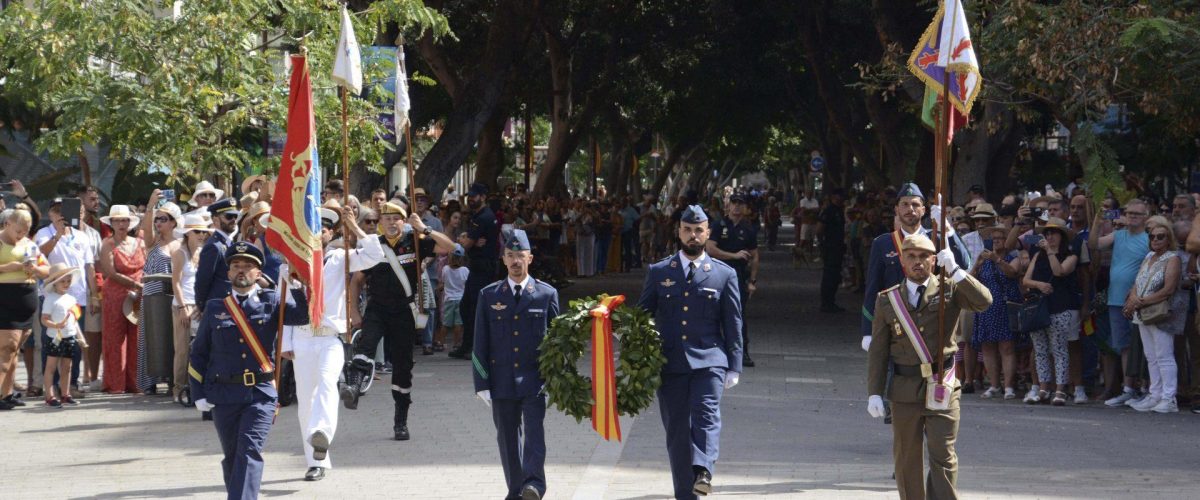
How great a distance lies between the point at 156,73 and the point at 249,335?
733cm

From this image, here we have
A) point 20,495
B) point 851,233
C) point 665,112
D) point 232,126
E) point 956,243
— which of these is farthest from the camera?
point 665,112

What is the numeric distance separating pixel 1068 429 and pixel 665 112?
30.7 meters

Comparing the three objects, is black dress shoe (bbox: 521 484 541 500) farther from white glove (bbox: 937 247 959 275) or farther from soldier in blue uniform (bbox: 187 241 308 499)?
white glove (bbox: 937 247 959 275)

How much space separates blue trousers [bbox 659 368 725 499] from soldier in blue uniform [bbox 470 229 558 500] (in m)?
0.73

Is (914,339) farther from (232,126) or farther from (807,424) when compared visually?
(232,126)

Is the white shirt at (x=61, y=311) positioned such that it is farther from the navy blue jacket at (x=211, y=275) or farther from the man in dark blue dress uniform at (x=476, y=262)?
the man in dark blue dress uniform at (x=476, y=262)

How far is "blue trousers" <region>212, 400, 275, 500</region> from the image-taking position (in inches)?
308

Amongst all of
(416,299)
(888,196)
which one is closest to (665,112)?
(888,196)

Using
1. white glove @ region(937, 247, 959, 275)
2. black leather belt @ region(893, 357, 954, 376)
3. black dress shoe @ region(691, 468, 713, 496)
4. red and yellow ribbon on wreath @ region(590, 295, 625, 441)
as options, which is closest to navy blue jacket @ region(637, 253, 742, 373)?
red and yellow ribbon on wreath @ region(590, 295, 625, 441)

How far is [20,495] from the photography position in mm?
9188

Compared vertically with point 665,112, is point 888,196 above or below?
below

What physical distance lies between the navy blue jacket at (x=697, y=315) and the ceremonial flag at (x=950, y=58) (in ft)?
5.27

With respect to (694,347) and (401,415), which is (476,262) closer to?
(401,415)

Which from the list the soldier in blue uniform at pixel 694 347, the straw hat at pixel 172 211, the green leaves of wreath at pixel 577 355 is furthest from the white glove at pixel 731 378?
the straw hat at pixel 172 211
